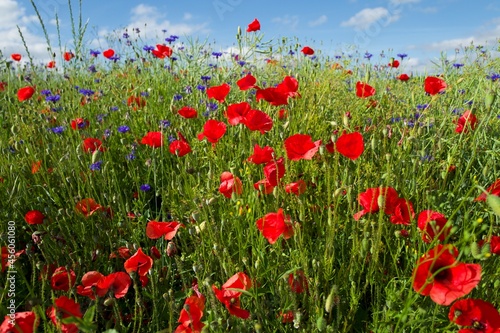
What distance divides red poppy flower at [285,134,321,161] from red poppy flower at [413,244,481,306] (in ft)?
1.84

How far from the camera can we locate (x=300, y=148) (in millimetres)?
1496

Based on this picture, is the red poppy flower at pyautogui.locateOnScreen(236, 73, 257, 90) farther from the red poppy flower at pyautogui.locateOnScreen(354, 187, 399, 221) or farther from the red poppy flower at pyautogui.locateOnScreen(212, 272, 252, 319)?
the red poppy flower at pyautogui.locateOnScreen(212, 272, 252, 319)

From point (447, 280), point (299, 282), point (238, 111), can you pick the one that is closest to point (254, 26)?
point (238, 111)

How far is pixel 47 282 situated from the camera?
1.55m

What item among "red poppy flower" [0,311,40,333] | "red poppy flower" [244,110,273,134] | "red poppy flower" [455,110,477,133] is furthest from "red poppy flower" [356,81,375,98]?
"red poppy flower" [0,311,40,333]

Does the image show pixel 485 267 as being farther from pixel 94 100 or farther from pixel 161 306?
pixel 94 100

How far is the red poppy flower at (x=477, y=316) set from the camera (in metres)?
1.01

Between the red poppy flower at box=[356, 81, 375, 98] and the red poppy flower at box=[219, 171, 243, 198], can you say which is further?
the red poppy flower at box=[356, 81, 375, 98]

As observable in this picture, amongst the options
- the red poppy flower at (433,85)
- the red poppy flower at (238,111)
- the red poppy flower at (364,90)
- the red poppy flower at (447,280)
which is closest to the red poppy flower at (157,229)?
the red poppy flower at (238,111)

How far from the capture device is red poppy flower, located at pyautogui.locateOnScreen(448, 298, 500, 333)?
3.31 feet

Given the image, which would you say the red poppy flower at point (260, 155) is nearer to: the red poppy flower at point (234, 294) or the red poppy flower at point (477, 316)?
the red poppy flower at point (234, 294)

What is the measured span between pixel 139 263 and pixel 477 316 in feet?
→ 3.23

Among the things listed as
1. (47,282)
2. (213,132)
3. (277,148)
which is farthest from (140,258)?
(277,148)

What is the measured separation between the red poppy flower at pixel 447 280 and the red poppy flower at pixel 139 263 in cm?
81
